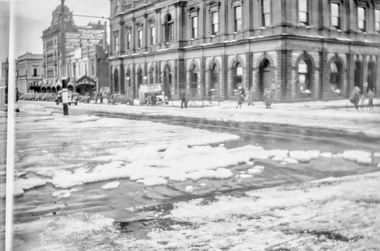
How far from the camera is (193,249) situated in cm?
165

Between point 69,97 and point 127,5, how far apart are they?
1.63ft

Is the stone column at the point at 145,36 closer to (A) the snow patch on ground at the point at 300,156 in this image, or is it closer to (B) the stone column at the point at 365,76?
(A) the snow patch on ground at the point at 300,156


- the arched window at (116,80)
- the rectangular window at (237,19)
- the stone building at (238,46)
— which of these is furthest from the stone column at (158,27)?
the rectangular window at (237,19)

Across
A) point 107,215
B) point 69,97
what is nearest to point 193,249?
point 107,215

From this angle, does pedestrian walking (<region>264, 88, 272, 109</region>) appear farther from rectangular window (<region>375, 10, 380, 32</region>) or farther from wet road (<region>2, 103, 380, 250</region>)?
rectangular window (<region>375, 10, 380, 32</region>)

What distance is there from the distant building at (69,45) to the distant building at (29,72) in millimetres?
25

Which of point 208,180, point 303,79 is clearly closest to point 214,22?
point 303,79

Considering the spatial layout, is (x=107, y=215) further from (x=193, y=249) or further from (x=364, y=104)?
(x=364, y=104)

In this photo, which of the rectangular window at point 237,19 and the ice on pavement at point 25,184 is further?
the rectangular window at point 237,19

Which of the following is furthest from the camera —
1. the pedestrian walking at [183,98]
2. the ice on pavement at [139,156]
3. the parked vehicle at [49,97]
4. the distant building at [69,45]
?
the pedestrian walking at [183,98]

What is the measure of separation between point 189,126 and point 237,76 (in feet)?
1.32

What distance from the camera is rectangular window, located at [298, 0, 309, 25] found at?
5.83ft

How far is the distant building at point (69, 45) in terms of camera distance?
5.74 ft

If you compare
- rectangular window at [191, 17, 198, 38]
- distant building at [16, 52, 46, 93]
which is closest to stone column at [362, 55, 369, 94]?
rectangular window at [191, 17, 198, 38]
